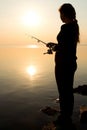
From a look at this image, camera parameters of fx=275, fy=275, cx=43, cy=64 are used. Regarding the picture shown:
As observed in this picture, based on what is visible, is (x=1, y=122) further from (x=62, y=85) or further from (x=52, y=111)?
(x=62, y=85)

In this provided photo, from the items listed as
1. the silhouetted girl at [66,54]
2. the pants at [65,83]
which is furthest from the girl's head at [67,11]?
the pants at [65,83]

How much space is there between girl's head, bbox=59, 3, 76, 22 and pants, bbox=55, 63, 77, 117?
1.32 meters

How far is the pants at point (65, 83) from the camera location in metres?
7.66

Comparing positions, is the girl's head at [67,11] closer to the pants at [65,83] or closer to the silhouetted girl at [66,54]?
the silhouetted girl at [66,54]

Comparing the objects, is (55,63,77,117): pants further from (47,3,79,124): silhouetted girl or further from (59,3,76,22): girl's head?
(59,3,76,22): girl's head

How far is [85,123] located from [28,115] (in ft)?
12.3

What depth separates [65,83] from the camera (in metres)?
7.71

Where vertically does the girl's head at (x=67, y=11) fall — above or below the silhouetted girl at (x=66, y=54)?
above

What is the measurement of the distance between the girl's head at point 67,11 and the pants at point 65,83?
1.32 m

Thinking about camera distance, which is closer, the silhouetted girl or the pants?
the silhouetted girl

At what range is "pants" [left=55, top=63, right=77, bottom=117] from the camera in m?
7.66

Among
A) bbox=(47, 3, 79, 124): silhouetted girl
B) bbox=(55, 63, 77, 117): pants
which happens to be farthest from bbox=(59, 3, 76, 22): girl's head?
bbox=(55, 63, 77, 117): pants

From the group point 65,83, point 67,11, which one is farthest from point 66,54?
point 67,11

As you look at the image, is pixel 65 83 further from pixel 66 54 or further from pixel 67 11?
pixel 67 11
